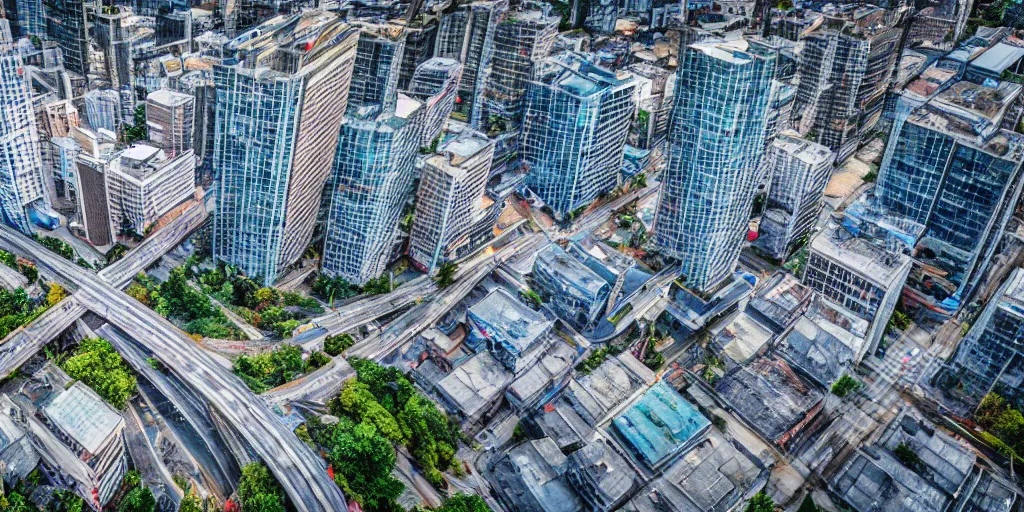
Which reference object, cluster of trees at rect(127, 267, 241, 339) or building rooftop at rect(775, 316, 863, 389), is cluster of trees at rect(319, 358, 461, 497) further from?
building rooftop at rect(775, 316, 863, 389)

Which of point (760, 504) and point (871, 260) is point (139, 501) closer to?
point (760, 504)

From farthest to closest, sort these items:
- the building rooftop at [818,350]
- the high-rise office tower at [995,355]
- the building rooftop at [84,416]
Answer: the building rooftop at [818,350] < the high-rise office tower at [995,355] < the building rooftop at [84,416]

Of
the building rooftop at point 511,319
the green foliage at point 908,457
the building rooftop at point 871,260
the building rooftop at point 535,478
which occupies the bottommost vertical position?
the building rooftop at point 535,478

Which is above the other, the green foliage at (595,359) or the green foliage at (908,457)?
the green foliage at (908,457)

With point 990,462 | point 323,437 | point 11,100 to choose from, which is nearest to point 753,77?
point 990,462

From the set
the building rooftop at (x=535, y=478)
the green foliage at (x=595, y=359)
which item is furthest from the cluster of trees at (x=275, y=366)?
the green foliage at (x=595, y=359)

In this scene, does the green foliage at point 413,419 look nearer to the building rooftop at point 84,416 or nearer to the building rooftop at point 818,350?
the building rooftop at point 84,416

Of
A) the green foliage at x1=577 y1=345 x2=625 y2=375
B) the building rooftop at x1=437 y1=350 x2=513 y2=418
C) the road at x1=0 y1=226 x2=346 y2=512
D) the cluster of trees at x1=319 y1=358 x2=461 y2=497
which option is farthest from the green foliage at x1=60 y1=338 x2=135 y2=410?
the green foliage at x1=577 y1=345 x2=625 y2=375

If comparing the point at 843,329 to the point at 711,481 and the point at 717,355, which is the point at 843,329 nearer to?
the point at 717,355
